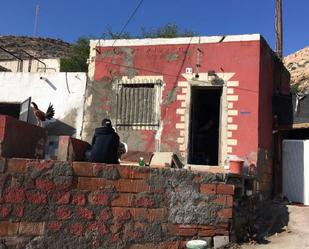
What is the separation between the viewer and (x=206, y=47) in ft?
41.6

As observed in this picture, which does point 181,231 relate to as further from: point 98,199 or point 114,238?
point 98,199

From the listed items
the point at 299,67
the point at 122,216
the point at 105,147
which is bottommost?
the point at 122,216

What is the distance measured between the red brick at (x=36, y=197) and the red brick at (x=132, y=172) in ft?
4.17

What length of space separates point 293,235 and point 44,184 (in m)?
5.40

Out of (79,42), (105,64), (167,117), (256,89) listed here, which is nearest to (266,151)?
(256,89)

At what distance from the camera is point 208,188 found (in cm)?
786

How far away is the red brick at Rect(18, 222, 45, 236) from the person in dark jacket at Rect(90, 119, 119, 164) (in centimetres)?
145

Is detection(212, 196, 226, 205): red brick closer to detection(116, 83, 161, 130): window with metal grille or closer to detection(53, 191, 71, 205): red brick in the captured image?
detection(53, 191, 71, 205): red brick

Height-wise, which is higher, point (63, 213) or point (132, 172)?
point (132, 172)

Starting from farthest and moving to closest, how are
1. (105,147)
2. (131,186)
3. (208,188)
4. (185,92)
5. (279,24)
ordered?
1. (279,24)
2. (185,92)
3. (105,147)
4. (208,188)
5. (131,186)

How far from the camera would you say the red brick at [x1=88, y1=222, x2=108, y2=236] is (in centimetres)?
721

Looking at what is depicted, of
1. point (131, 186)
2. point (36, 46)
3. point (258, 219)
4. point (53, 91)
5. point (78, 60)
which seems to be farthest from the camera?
point (36, 46)

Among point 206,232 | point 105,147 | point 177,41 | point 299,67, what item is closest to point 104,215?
point 105,147

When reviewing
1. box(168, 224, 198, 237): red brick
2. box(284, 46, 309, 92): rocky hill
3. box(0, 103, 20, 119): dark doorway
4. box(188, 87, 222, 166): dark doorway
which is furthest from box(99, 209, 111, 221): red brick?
box(284, 46, 309, 92): rocky hill
